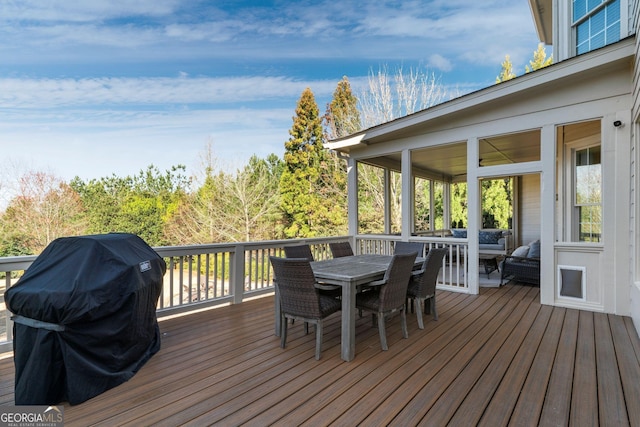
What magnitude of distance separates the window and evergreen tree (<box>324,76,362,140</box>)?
11669 millimetres

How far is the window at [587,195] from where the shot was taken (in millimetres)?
4711

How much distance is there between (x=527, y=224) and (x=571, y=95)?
A: 19.8 ft

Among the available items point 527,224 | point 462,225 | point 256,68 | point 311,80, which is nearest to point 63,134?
point 256,68

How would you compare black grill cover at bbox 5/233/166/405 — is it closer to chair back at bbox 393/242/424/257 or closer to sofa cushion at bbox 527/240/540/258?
chair back at bbox 393/242/424/257

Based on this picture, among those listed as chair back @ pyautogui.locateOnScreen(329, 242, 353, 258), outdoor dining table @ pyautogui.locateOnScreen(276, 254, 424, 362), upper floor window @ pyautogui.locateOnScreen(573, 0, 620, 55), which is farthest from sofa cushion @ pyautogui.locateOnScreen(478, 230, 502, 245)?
outdoor dining table @ pyautogui.locateOnScreen(276, 254, 424, 362)

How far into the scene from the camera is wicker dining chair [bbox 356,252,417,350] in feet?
9.98

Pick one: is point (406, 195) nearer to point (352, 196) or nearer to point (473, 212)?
point (473, 212)

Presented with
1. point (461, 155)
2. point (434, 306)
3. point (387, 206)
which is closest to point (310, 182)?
point (387, 206)

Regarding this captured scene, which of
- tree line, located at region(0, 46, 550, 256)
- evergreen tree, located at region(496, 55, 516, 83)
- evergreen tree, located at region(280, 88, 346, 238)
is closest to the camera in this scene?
tree line, located at region(0, 46, 550, 256)

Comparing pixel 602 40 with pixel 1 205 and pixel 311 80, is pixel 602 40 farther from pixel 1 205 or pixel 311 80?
pixel 1 205

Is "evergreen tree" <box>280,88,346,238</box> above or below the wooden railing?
above

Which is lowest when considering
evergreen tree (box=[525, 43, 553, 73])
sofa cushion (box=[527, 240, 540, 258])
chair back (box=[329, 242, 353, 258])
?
sofa cushion (box=[527, 240, 540, 258])

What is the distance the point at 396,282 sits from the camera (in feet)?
10.4

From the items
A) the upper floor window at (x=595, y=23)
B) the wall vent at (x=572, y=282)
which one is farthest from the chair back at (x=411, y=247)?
the upper floor window at (x=595, y=23)
